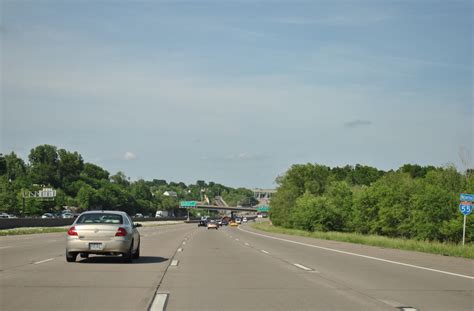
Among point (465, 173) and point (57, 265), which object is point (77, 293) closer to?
point (57, 265)

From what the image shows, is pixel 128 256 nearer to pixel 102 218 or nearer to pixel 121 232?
pixel 121 232

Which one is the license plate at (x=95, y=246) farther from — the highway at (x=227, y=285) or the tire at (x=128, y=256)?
the tire at (x=128, y=256)

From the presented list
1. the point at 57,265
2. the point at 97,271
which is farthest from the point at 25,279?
the point at 57,265

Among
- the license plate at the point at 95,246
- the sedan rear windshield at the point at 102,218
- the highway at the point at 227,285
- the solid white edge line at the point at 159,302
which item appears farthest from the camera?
the sedan rear windshield at the point at 102,218

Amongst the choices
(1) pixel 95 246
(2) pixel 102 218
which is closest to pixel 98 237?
(1) pixel 95 246

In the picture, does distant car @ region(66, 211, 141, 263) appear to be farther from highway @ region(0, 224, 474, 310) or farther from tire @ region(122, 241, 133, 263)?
highway @ region(0, 224, 474, 310)

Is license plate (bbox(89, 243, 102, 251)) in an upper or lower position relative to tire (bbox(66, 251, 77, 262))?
upper

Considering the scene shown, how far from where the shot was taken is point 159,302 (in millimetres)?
11695

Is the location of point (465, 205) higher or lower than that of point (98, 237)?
higher

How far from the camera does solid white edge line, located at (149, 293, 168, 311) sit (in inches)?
431

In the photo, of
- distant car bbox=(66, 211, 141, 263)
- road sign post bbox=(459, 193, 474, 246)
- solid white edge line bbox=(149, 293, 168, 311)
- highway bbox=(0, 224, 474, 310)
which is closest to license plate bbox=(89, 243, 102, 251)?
distant car bbox=(66, 211, 141, 263)

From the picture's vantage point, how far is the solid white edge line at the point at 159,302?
11.0m

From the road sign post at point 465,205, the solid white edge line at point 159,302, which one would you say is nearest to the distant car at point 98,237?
the solid white edge line at point 159,302

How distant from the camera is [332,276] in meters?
17.6
